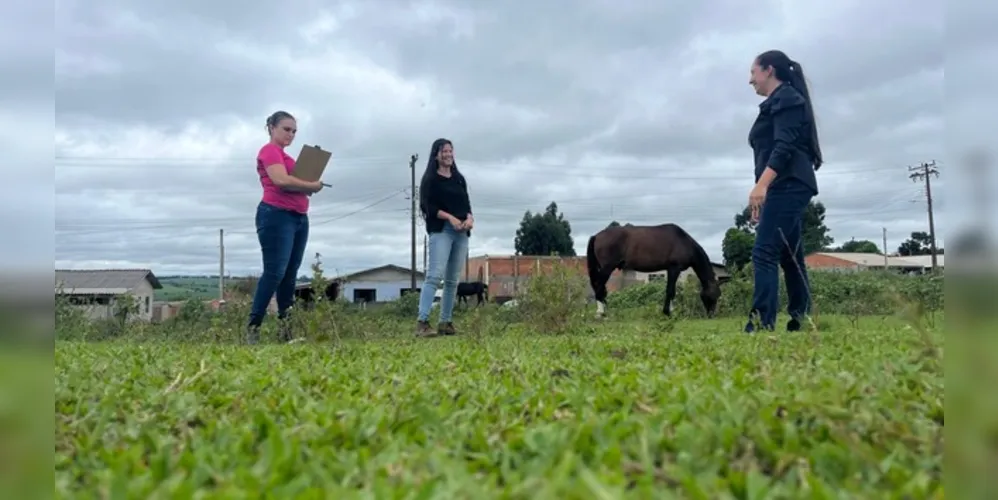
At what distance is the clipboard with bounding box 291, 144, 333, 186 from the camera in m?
5.82

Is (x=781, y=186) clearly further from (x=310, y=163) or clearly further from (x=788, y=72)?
(x=310, y=163)

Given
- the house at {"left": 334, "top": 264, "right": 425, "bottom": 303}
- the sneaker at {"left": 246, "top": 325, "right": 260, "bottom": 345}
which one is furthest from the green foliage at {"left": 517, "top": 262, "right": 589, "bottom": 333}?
the house at {"left": 334, "top": 264, "right": 425, "bottom": 303}

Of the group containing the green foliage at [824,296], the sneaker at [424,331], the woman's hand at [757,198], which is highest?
the woman's hand at [757,198]

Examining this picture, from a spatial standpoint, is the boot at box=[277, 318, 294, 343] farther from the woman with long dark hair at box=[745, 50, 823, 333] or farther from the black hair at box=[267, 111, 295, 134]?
the woman with long dark hair at box=[745, 50, 823, 333]

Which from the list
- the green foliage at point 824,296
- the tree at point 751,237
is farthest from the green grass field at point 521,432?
the tree at point 751,237

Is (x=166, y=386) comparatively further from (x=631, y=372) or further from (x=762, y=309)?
(x=762, y=309)

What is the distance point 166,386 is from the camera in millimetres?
2254

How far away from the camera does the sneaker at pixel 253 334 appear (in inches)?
208

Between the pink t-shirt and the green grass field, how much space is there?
323 cm

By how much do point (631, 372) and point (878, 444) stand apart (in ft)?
3.47

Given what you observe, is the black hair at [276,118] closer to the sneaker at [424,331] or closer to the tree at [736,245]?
the sneaker at [424,331]

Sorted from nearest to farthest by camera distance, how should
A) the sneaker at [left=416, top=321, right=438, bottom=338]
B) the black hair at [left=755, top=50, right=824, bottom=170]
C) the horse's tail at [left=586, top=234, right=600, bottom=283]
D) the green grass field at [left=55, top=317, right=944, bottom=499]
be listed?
1. the green grass field at [left=55, top=317, right=944, bottom=499]
2. the black hair at [left=755, top=50, right=824, bottom=170]
3. the sneaker at [left=416, top=321, right=438, bottom=338]
4. the horse's tail at [left=586, top=234, right=600, bottom=283]

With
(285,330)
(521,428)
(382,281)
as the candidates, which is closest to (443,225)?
(285,330)

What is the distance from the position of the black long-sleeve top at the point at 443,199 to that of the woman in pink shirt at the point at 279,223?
3.26ft
